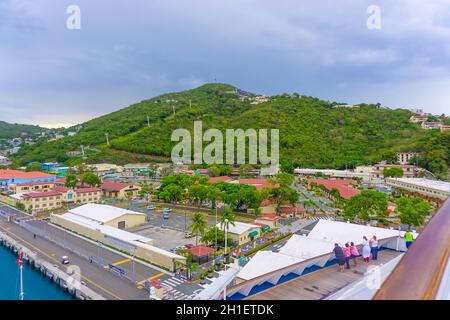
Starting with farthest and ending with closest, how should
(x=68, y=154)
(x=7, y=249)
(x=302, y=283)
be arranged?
(x=68, y=154)
(x=7, y=249)
(x=302, y=283)

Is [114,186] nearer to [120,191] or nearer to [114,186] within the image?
[114,186]

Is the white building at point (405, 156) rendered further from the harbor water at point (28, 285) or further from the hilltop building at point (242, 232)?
the harbor water at point (28, 285)

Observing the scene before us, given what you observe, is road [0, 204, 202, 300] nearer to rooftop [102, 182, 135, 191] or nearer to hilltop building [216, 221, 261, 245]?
hilltop building [216, 221, 261, 245]

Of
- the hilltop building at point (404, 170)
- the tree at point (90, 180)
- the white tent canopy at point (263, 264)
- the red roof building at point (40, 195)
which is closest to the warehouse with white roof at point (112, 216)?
the red roof building at point (40, 195)

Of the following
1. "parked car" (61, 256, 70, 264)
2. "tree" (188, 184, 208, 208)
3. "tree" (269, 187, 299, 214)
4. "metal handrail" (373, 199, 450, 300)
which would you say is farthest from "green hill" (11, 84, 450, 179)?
"metal handrail" (373, 199, 450, 300)
